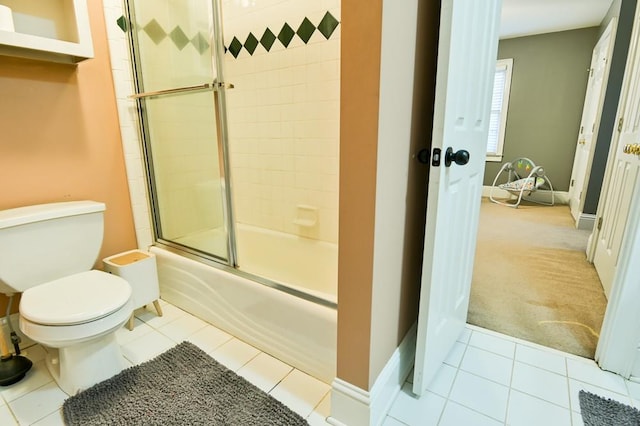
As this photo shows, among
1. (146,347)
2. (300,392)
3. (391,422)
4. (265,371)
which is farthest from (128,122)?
(391,422)

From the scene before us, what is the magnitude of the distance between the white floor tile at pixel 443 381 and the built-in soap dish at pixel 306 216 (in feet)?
3.42

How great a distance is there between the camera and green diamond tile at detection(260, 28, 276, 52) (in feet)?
6.28

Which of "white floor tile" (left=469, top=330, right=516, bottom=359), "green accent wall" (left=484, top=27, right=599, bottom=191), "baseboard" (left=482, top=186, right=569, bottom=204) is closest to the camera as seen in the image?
"white floor tile" (left=469, top=330, right=516, bottom=359)

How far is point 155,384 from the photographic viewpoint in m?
1.34

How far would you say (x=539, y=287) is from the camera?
211 centimetres

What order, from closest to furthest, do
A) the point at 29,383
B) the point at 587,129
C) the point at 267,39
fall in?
the point at 29,383
the point at 267,39
the point at 587,129

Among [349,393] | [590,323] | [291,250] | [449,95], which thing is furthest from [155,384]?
[590,323]

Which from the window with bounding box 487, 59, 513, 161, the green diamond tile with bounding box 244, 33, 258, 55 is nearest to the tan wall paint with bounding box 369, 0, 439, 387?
the green diamond tile with bounding box 244, 33, 258, 55

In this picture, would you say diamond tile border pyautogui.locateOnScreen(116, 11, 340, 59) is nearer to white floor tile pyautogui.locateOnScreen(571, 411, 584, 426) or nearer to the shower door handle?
the shower door handle

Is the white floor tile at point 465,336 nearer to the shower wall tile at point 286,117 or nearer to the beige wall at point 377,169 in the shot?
the beige wall at point 377,169

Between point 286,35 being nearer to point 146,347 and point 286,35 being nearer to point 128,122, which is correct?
point 128,122

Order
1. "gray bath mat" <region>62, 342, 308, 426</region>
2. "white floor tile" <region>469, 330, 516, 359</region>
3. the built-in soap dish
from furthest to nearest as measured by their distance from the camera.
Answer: the built-in soap dish, "white floor tile" <region>469, 330, 516, 359</region>, "gray bath mat" <region>62, 342, 308, 426</region>

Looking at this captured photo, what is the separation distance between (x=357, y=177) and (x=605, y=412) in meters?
1.24

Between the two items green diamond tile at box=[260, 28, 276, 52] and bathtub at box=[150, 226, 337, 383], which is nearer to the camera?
bathtub at box=[150, 226, 337, 383]
